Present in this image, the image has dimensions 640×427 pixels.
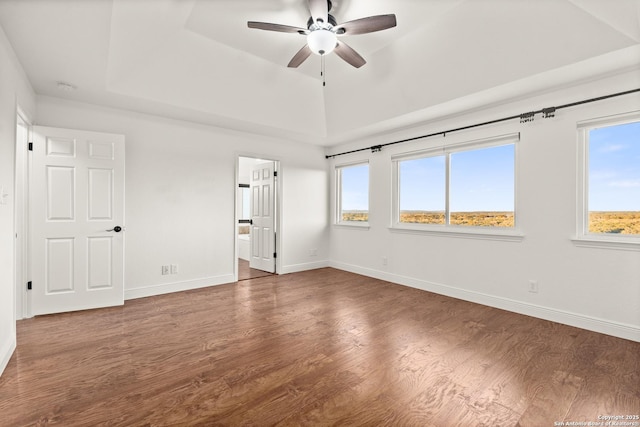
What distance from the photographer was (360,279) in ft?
16.6

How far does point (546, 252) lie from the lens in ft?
10.7

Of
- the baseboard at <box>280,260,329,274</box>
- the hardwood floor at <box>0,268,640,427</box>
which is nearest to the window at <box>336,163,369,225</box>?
the baseboard at <box>280,260,329,274</box>

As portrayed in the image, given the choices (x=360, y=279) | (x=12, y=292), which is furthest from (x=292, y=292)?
(x=12, y=292)

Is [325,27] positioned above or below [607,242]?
above

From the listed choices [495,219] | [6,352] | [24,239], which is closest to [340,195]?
[495,219]

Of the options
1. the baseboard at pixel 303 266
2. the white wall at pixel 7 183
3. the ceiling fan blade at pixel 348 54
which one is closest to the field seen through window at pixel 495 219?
the baseboard at pixel 303 266

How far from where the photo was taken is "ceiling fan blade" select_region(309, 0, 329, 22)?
7.95ft

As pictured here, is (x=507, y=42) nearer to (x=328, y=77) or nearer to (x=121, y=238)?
(x=328, y=77)

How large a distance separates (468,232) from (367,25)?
9.32 ft

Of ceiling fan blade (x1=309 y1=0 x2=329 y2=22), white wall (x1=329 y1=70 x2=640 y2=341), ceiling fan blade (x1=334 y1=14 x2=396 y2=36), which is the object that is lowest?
white wall (x1=329 y1=70 x2=640 y2=341)

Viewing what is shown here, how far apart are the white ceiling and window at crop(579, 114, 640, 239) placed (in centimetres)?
60

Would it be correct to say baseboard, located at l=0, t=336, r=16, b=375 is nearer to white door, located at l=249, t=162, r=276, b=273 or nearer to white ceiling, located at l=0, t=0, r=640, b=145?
white ceiling, located at l=0, t=0, r=640, b=145

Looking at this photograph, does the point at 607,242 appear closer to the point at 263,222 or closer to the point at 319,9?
the point at 319,9

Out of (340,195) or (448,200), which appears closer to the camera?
(448,200)
